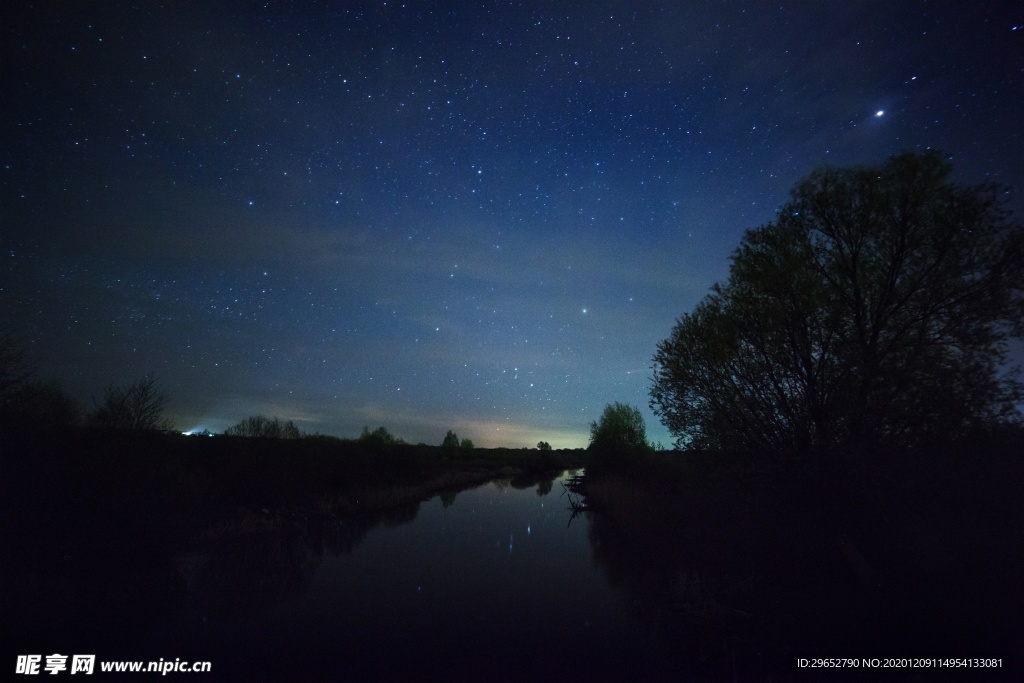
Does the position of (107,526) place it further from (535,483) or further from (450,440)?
(450,440)

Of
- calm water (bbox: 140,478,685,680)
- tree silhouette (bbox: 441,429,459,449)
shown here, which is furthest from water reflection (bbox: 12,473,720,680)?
tree silhouette (bbox: 441,429,459,449)

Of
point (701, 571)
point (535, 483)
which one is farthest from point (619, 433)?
point (701, 571)

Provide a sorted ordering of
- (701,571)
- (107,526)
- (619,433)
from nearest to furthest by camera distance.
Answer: (107,526)
(701,571)
(619,433)

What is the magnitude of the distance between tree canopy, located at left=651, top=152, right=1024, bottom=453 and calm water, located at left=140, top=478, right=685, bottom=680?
18.6 ft

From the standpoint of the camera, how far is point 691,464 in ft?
40.0

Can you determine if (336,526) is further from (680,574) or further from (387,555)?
(680,574)

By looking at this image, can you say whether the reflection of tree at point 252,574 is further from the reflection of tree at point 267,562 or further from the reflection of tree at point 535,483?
the reflection of tree at point 535,483

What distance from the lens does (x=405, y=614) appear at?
9492 mm

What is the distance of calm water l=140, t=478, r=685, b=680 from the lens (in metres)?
7.16

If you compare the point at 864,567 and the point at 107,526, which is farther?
the point at 107,526

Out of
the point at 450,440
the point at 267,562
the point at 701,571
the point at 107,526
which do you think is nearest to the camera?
the point at 107,526

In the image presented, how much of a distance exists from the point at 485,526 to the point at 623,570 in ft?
33.9

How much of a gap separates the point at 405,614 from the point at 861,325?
43.3ft

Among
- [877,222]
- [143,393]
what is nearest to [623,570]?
[877,222]
